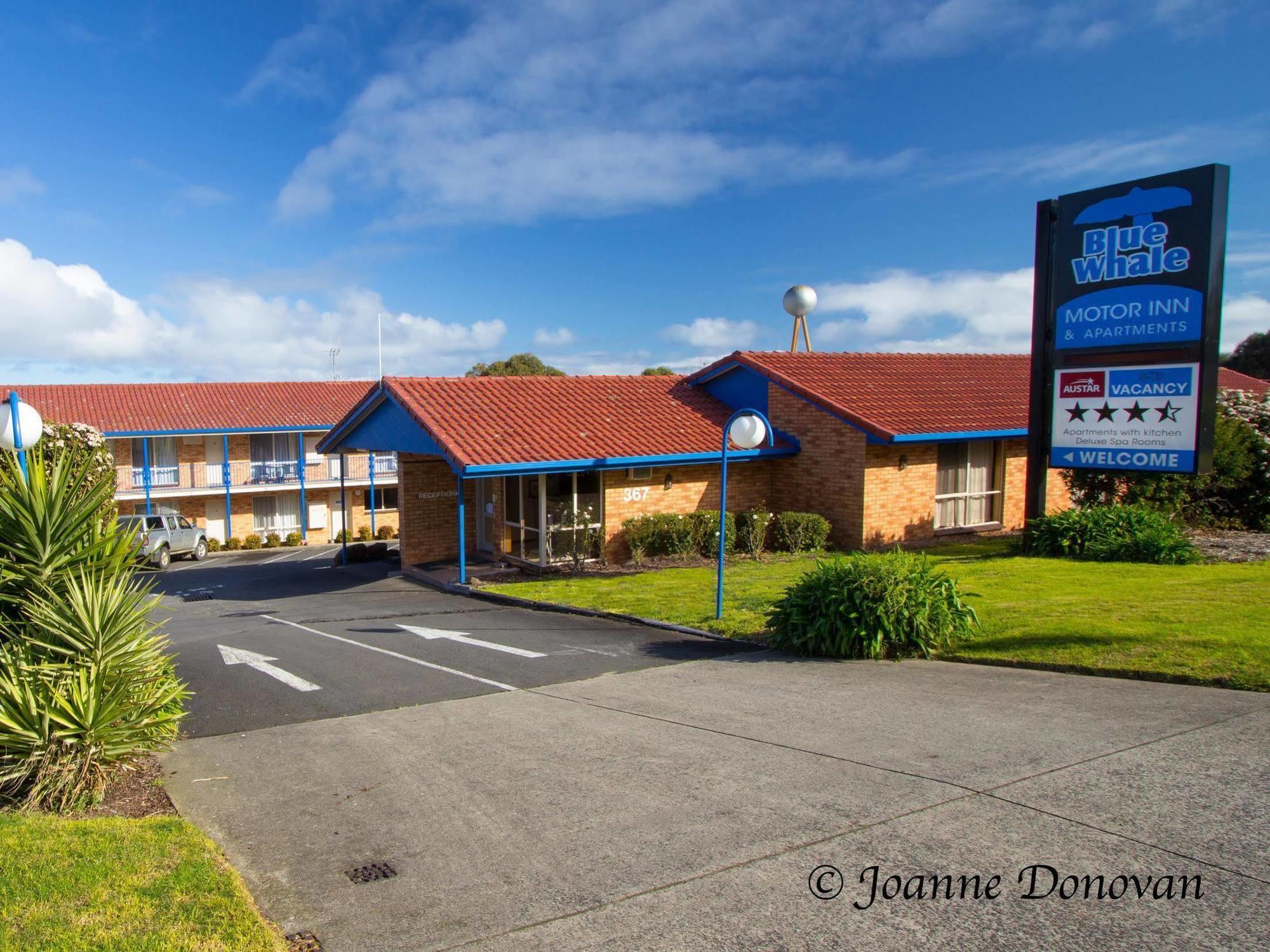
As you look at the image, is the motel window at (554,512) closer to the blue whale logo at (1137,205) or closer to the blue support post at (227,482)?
the blue whale logo at (1137,205)

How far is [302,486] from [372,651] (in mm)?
30514

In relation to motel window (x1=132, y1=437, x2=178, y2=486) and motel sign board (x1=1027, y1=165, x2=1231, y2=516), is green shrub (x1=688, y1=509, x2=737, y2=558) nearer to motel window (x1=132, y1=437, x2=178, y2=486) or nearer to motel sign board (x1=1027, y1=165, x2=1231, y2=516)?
motel sign board (x1=1027, y1=165, x2=1231, y2=516)

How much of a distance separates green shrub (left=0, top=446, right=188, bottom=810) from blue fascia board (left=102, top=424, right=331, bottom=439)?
31.1m

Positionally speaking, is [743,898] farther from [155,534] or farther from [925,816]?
[155,534]

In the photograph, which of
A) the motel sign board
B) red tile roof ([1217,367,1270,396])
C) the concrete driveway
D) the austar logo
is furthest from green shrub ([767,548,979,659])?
red tile roof ([1217,367,1270,396])

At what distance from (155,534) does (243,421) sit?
34.3 ft

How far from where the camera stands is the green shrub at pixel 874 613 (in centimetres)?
994

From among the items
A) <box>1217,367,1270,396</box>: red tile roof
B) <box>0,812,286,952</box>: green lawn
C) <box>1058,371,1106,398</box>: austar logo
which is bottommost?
<box>0,812,286,952</box>: green lawn

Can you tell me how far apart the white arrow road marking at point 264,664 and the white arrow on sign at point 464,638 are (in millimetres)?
2221

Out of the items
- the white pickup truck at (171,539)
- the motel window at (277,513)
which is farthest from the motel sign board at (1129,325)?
the motel window at (277,513)

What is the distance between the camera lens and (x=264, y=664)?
433 inches

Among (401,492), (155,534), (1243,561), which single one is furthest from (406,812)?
(155,534)

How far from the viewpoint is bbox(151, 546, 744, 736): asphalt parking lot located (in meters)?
8.98

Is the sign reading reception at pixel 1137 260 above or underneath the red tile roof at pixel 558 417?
above
